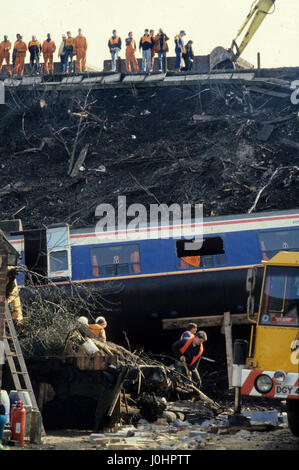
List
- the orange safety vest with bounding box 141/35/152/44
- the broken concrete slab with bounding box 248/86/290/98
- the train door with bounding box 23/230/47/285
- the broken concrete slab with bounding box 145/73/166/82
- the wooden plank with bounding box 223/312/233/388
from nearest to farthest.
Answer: the wooden plank with bounding box 223/312/233/388
the train door with bounding box 23/230/47/285
the orange safety vest with bounding box 141/35/152/44
the broken concrete slab with bounding box 248/86/290/98
the broken concrete slab with bounding box 145/73/166/82

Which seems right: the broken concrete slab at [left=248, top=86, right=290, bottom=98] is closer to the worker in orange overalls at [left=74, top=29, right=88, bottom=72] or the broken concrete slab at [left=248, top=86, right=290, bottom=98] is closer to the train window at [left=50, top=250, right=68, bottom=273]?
the worker in orange overalls at [left=74, top=29, right=88, bottom=72]

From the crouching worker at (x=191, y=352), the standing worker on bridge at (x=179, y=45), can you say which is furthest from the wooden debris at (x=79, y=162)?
the crouching worker at (x=191, y=352)

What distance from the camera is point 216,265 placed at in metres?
21.8

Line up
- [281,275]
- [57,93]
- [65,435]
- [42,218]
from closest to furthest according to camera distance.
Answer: [281,275] → [65,435] → [42,218] → [57,93]

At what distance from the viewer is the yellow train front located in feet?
41.8

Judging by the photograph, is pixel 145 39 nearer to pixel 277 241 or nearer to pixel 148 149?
pixel 148 149

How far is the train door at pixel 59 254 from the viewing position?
22297 mm

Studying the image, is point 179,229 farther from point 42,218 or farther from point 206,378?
point 42,218

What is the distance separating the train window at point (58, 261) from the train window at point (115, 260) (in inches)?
27.6

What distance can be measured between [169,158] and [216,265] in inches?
561

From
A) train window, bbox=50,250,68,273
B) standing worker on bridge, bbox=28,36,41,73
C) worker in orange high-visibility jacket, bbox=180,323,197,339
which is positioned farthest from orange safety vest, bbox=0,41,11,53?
worker in orange high-visibility jacket, bbox=180,323,197,339

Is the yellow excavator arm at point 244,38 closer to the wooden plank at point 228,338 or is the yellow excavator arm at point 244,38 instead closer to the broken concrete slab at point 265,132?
the broken concrete slab at point 265,132

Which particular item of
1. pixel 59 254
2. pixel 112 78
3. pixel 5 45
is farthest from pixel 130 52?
pixel 59 254
